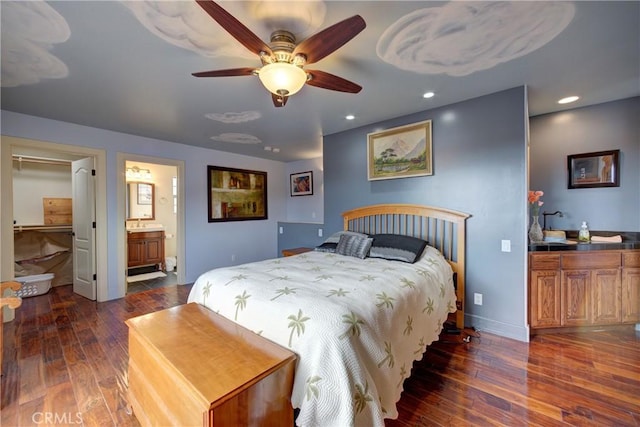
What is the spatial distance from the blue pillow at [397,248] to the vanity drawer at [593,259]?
4.55 ft

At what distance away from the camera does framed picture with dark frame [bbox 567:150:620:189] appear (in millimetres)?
2852

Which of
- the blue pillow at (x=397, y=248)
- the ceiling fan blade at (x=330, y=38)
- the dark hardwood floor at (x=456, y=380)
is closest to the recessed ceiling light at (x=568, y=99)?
the blue pillow at (x=397, y=248)

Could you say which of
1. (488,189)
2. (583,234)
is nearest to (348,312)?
(488,189)

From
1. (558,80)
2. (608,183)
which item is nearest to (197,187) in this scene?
(558,80)

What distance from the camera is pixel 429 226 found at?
119 inches

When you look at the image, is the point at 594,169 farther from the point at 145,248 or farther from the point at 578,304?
the point at 145,248

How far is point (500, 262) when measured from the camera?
2.60 metres

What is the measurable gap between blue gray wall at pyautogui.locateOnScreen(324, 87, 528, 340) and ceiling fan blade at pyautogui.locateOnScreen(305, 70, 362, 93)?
1.55 m

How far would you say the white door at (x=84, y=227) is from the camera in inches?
141

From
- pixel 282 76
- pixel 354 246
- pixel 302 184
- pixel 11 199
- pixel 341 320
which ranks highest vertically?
pixel 282 76

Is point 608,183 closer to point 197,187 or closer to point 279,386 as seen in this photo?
point 279,386

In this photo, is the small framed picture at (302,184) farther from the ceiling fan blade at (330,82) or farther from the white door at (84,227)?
the ceiling fan blade at (330,82)

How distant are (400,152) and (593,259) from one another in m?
2.19

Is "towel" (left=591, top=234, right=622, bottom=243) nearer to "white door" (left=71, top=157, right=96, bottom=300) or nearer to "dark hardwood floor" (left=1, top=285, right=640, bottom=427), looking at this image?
"dark hardwood floor" (left=1, top=285, right=640, bottom=427)
